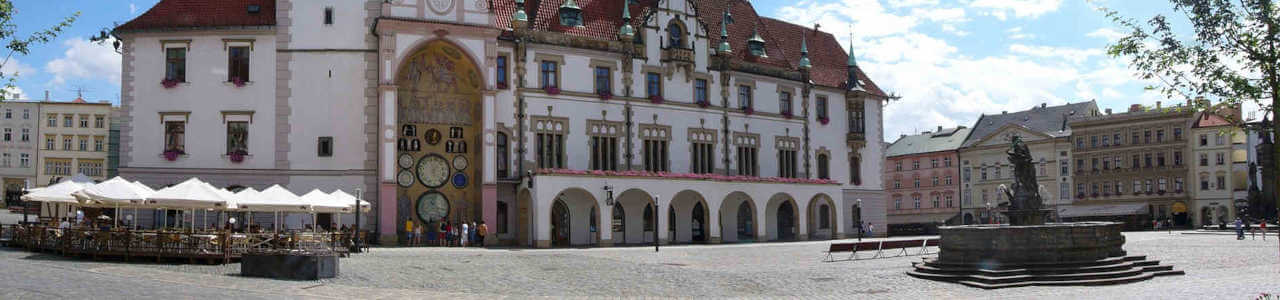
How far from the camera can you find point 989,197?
9894 centimetres

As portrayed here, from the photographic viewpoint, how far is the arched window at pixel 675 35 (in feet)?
182

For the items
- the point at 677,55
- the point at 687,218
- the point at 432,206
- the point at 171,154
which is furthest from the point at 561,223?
the point at 171,154

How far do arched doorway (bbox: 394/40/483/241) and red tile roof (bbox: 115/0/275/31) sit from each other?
235 inches

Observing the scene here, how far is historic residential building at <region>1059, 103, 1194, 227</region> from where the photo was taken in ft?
292

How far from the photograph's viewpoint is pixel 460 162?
157ft

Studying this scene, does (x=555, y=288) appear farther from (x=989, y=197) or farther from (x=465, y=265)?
(x=989, y=197)

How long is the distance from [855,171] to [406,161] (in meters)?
28.0

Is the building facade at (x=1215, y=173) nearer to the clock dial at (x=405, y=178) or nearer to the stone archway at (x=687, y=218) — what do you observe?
the stone archway at (x=687, y=218)

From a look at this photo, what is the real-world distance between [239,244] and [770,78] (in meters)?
35.6

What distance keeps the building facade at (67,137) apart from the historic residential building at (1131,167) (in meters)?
76.7

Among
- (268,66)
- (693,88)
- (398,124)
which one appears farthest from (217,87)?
(693,88)

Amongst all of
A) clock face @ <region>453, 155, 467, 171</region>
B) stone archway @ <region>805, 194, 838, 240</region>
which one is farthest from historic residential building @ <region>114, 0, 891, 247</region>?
stone archway @ <region>805, 194, 838, 240</region>

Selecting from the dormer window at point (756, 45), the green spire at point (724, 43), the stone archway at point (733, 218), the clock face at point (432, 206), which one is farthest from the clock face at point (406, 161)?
the dormer window at point (756, 45)

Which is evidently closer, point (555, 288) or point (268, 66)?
point (555, 288)
